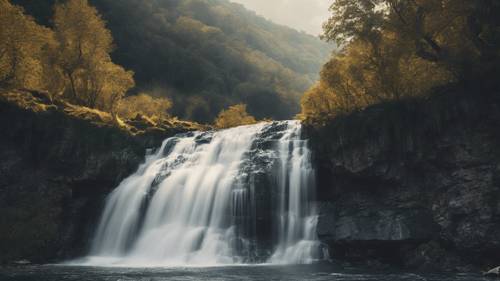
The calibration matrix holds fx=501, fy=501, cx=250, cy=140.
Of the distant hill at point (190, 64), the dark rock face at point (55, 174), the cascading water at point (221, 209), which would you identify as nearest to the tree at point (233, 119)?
the dark rock face at point (55, 174)

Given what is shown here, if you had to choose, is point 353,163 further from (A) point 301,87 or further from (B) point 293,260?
(A) point 301,87

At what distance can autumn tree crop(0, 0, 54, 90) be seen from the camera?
144 ft

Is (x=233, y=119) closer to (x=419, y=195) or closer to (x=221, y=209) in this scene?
(x=221, y=209)

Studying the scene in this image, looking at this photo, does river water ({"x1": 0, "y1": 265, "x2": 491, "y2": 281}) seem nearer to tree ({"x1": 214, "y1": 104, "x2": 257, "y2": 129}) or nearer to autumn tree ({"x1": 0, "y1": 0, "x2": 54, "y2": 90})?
autumn tree ({"x1": 0, "y1": 0, "x2": 54, "y2": 90})

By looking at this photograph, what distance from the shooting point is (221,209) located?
114 feet

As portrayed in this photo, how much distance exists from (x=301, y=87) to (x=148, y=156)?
308 ft

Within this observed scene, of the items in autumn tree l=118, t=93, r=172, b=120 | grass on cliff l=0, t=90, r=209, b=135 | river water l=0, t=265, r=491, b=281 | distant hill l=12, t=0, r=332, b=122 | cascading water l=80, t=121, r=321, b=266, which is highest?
distant hill l=12, t=0, r=332, b=122

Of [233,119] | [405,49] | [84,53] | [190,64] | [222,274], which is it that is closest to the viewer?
[222,274]

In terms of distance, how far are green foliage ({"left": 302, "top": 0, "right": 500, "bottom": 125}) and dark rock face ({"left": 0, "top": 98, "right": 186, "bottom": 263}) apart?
17.7 meters

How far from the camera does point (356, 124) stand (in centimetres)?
3447

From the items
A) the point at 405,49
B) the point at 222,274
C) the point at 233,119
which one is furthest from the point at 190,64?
the point at 222,274

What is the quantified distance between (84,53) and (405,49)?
33.7 metres

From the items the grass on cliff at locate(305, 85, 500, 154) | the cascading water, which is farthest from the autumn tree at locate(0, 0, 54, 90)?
the grass on cliff at locate(305, 85, 500, 154)

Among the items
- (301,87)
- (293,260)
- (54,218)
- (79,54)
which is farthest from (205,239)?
(301,87)
